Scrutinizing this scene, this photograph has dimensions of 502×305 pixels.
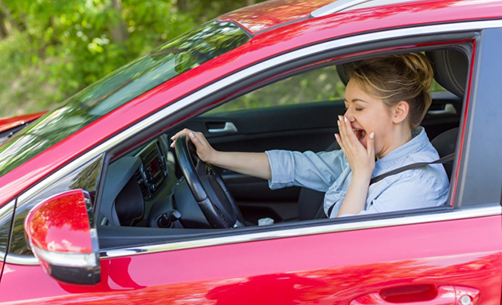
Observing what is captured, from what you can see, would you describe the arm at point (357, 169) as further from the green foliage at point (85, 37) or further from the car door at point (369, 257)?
the green foliage at point (85, 37)

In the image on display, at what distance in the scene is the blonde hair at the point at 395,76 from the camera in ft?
5.49

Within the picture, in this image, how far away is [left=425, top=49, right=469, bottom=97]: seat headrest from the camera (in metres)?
1.66

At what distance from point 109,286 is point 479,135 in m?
1.09

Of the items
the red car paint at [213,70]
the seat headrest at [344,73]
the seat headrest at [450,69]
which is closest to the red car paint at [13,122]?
the red car paint at [213,70]

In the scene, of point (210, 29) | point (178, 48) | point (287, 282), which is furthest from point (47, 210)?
point (210, 29)

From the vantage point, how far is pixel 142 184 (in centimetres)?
210

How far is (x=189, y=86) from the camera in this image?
4.34 ft

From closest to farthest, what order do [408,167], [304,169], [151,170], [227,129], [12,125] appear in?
1. [408,167]
2. [304,169]
3. [151,170]
4. [12,125]
5. [227,129]

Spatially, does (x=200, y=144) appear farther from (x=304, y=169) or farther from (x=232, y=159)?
(x=304, y=169)

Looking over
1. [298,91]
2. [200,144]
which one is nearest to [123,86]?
[200,144]

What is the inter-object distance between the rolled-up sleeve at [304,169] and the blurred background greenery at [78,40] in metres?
3.11

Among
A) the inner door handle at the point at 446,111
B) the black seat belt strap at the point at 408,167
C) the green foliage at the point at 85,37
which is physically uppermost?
the green foliage at the point at 85,37

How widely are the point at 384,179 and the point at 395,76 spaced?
14.7 inches

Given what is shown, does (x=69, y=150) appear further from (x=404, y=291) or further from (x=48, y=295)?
(x=404, y=291)
